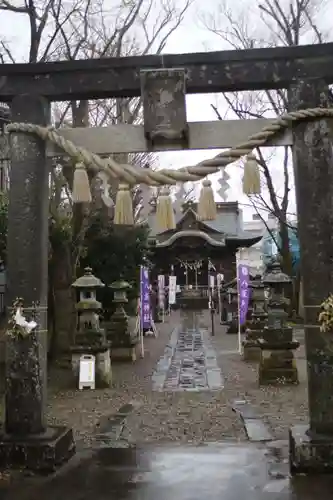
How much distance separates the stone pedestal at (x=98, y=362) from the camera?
498 inches

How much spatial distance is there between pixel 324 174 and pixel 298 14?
1922 centimetres

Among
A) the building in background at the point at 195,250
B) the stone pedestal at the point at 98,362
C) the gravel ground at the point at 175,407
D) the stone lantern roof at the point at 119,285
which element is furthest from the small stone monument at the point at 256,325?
the building in background at the point at 195,250

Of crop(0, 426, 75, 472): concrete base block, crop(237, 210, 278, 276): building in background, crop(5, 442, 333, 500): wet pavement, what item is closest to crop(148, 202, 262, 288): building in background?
crop(237, 210, 278, 276): building in background

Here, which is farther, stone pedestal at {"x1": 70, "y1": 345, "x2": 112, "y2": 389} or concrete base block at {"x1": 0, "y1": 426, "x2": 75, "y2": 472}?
stone pedestal at {"x1": 70, "y1": 345, "x2": 112, "y2": 389}

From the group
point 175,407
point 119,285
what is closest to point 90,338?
point 175,407

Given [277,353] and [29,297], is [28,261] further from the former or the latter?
[277,353]

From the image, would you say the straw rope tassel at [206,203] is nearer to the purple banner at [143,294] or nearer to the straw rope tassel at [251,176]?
the straw rope tassel at [251,176]

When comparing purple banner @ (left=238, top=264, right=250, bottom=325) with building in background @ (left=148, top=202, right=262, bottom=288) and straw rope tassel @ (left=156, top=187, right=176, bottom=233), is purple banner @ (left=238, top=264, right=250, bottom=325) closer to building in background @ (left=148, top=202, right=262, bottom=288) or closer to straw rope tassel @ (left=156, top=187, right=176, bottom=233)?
straw rope tassel @ (left=156, top=187, right=176, bottom=233)

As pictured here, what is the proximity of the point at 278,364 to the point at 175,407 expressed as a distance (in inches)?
136

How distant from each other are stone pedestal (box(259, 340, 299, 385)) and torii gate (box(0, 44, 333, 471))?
7144mm

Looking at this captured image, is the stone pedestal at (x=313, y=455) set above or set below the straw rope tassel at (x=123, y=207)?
below

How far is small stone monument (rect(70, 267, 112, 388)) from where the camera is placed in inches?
500

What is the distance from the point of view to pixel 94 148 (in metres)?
6.00

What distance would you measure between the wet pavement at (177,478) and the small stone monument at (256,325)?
34.2 feet
